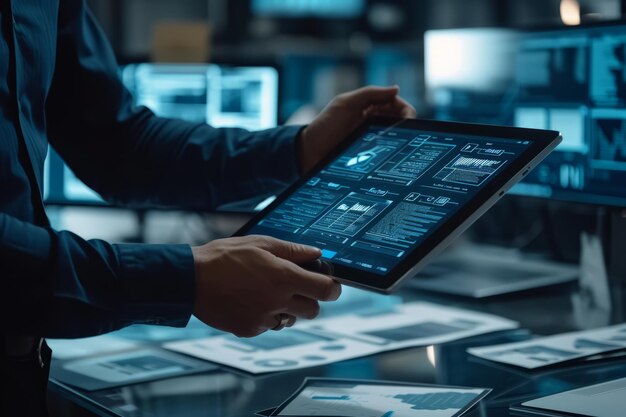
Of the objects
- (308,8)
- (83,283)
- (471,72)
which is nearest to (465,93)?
(471,72)

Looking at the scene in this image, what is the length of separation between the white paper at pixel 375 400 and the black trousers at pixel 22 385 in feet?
0.89

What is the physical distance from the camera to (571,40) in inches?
63.1

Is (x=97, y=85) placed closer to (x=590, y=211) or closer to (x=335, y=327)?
(x=335, y=327)

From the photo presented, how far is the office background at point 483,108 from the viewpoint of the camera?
1.50m

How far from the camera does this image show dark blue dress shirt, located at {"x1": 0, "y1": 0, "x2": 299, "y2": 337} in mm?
967

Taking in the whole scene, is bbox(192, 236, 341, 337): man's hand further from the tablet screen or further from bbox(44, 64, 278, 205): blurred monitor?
bbox(44, 64, 278, 205): blurred monitor

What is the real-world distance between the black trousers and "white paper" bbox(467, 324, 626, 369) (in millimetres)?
547

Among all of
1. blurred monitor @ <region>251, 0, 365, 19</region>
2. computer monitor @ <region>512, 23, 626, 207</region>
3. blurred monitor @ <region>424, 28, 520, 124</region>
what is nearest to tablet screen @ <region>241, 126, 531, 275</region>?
computer monitor @ <region>512, 23, 626, 207</region>

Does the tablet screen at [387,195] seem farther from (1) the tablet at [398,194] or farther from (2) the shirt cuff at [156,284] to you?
(2) the shirt cuff at [156,284]

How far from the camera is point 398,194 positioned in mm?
1120

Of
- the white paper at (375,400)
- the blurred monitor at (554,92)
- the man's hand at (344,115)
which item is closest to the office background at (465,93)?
the blurred monitor at (554,92)

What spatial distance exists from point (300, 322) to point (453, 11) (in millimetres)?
3841

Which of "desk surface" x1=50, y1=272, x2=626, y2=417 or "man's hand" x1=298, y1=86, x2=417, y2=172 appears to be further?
"man's hand" x1=298, y1=86, x2=417, y2=172

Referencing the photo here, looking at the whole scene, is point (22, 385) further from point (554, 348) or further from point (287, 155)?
point (554, 348)
